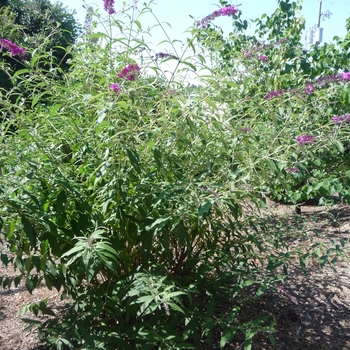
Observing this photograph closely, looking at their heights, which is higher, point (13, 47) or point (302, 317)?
point (13, 47)

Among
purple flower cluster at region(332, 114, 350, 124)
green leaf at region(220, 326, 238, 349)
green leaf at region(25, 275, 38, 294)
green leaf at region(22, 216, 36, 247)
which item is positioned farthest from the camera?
purple flower cluster at region(332, 114, 350, 124)

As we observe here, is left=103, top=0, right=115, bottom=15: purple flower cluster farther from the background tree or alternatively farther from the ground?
the ground

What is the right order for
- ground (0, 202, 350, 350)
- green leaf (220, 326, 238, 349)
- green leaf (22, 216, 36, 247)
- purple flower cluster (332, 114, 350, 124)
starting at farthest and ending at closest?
ground (0, 202, 350, 350), purple flower cluster (332, 114, 350, 124), green leaf (220, 326, 238, 349), green leaf (22, 216, 36, 247)

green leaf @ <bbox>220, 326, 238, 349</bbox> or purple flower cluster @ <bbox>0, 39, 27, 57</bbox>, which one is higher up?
purple flower cluster @ <bbox>0, 39, 27, 57</bbox>

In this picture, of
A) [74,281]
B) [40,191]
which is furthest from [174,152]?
[74,281]

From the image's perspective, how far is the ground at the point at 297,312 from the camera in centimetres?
285

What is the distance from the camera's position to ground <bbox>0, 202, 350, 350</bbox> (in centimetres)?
285

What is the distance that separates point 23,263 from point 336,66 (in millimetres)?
4306

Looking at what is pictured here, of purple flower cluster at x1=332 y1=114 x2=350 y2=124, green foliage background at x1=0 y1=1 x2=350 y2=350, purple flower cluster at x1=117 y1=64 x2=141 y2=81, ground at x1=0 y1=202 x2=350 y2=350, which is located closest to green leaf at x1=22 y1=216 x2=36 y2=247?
green foliage background at x1=0 y1=1 x2=350 y2=350

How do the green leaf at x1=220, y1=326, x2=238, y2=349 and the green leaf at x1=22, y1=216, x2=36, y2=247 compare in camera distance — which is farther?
the green leaf at x1=220, y1=326, x2=238, y2=349

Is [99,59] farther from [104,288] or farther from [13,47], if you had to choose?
[104,288]

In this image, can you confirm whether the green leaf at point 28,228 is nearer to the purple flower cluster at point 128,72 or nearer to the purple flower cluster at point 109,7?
the purple flower cluster at point 128,72

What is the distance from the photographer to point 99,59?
281 centimetres

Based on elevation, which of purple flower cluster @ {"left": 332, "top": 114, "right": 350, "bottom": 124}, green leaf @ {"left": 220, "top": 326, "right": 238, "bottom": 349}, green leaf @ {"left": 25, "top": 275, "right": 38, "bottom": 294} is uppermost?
purple flower cluster @ {"left": 332, "top": 114, "right": 350, "bottom": 124}
